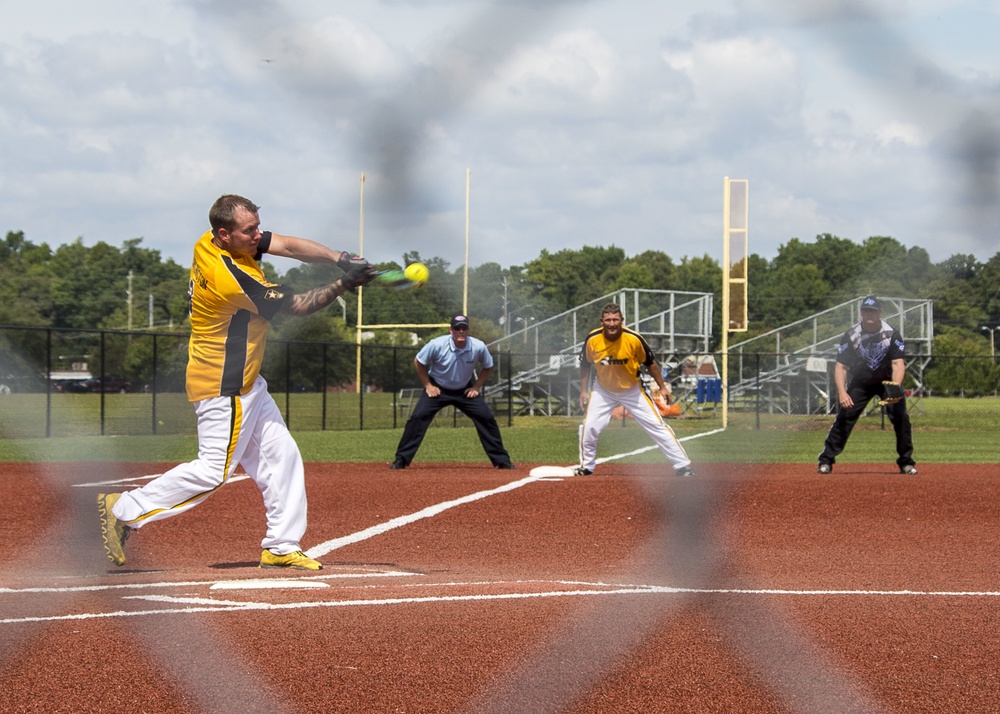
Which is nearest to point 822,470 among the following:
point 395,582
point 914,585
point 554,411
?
point 914,585

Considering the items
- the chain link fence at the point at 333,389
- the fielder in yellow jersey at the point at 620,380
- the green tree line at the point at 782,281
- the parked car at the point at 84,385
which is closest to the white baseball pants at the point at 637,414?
the fielder in yellow jersey at the point at 620,380

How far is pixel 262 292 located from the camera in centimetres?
536

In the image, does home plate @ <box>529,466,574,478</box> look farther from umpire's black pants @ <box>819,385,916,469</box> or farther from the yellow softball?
the yellow softball

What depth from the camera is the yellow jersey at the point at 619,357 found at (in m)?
11.5

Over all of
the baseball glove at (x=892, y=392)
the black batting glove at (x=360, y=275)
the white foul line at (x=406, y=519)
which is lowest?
the white foul line at (x=406, y=519)

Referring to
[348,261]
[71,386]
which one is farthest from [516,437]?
[348,261]

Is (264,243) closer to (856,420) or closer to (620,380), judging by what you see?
(620,380)

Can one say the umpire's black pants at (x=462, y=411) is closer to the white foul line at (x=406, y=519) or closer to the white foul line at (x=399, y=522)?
the white foul line at (x=406, y=519)

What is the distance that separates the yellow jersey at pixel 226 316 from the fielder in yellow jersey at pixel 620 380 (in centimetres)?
599

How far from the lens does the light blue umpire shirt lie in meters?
12.9

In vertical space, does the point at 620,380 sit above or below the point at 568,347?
below

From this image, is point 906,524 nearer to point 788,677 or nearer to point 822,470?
point 822,470

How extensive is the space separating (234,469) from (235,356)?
0.56m

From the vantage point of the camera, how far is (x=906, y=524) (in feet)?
27.6
